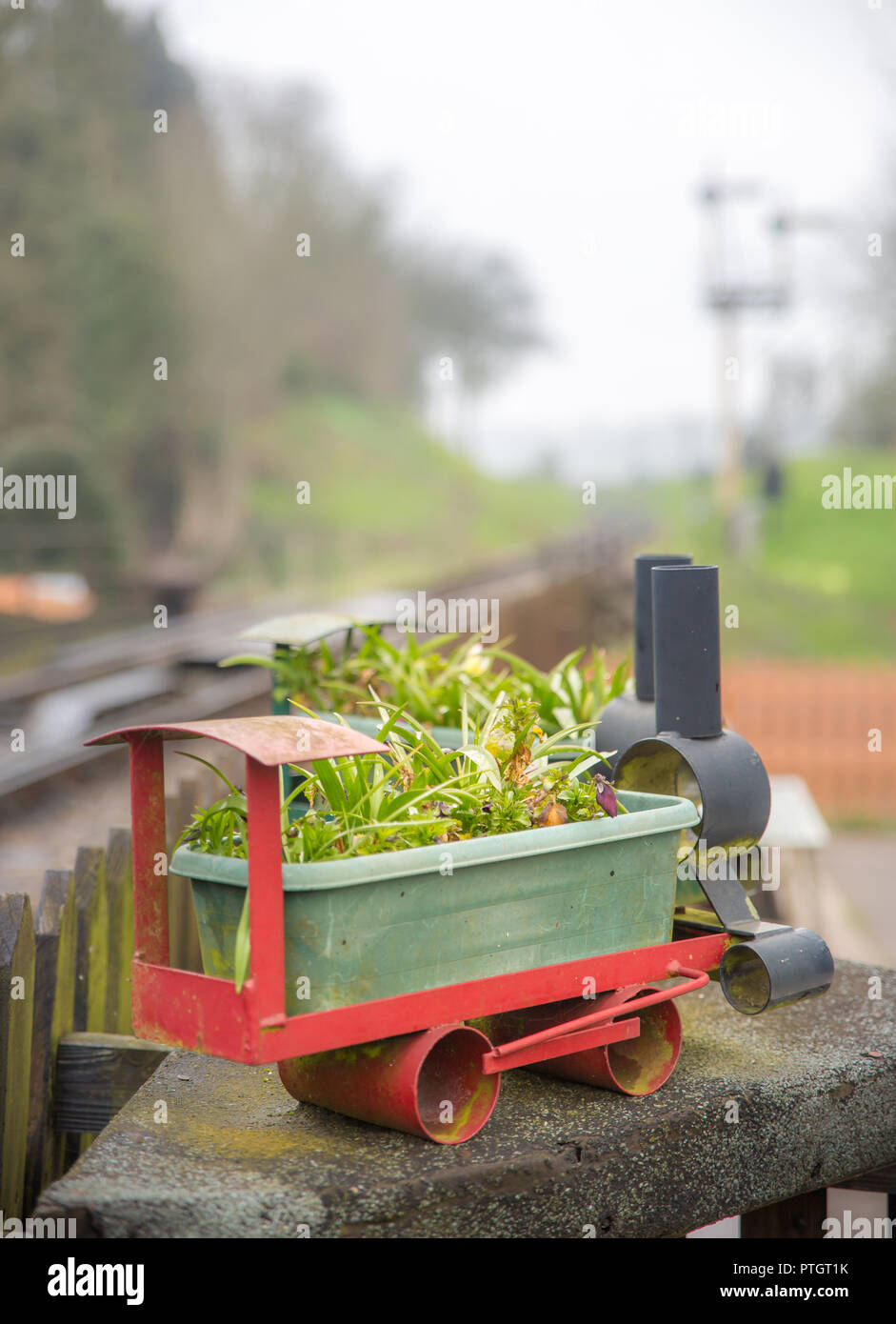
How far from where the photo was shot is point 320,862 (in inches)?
72.2

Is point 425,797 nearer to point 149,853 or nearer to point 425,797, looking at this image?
point 425,797

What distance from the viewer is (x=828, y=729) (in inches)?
547

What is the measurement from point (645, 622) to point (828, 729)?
11.6 metres

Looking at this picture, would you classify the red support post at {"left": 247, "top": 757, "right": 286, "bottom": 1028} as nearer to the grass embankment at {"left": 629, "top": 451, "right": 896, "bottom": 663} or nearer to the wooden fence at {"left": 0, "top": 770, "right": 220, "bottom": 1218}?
the wooden fence at {"left": 0, "top": 770, "right": 220, "bottom": 1218}

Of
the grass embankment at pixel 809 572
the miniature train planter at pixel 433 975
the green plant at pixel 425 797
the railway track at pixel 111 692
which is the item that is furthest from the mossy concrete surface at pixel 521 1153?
the grass embankment at pixel 809 572

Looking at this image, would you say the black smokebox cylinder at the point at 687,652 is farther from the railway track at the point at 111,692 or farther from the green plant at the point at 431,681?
the railway track at the point at 111,692

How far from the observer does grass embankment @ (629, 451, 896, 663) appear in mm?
28141

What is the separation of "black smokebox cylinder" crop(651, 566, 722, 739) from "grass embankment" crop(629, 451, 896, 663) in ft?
61.9

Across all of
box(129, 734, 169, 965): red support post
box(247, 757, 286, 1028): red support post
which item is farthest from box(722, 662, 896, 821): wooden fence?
box(247, 757, 286, 1028): red support post

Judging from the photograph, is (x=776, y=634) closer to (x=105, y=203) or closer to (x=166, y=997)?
(x=105, y=203)

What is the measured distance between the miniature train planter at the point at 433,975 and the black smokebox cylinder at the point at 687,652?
0.18m

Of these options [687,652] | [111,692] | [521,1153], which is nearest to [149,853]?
[521,1153]

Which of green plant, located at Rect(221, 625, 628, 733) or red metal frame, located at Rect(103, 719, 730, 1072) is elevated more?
green plant, located at Rect(221, 625, 628, 733)
